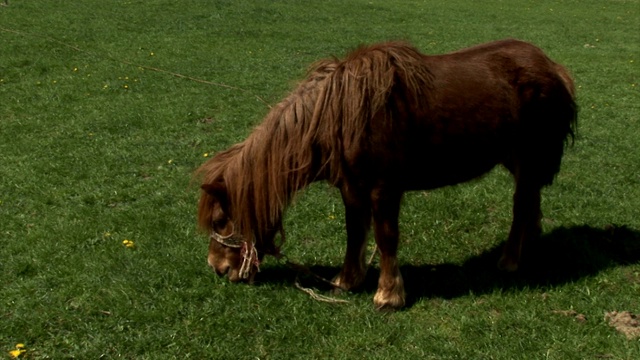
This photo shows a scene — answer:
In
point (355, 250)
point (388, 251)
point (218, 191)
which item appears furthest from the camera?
point (355, 250)

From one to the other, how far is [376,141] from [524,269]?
6.13 feet

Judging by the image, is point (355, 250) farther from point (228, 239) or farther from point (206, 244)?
point (206, 244)

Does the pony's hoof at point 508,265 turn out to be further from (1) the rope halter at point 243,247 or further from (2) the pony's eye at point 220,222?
(2) the pony's eye at point 220,222

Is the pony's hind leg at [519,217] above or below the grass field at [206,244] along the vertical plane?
above

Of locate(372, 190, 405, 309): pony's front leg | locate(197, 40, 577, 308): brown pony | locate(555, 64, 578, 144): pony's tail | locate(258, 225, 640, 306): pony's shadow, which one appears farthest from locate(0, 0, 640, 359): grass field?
locate(555, 64, 578, 144): pony's tail

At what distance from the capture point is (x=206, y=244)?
591 centimetres

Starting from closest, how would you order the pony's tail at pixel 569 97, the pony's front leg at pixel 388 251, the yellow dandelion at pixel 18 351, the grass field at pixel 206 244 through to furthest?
the yellow dandelion at pixel 18 351 → the grass field at pixel 206 244 → the pony's front leg at pixel 388 251 → the pony's tail at pixel 569 97

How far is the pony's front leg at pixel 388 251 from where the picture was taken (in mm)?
4863

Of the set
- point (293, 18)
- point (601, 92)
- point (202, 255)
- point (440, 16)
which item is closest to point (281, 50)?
point (293, 18)

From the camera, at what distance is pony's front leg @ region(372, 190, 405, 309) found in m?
4.86

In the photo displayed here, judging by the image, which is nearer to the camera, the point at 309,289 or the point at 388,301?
the point at 388,301

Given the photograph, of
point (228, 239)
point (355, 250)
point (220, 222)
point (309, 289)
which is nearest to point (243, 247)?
point (228, 239)

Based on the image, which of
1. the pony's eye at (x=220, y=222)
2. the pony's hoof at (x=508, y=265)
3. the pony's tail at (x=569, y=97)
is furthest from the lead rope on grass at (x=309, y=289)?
the pony's tail at (x=569, y=97)

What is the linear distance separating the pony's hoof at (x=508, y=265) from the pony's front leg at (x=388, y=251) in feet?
3.49
